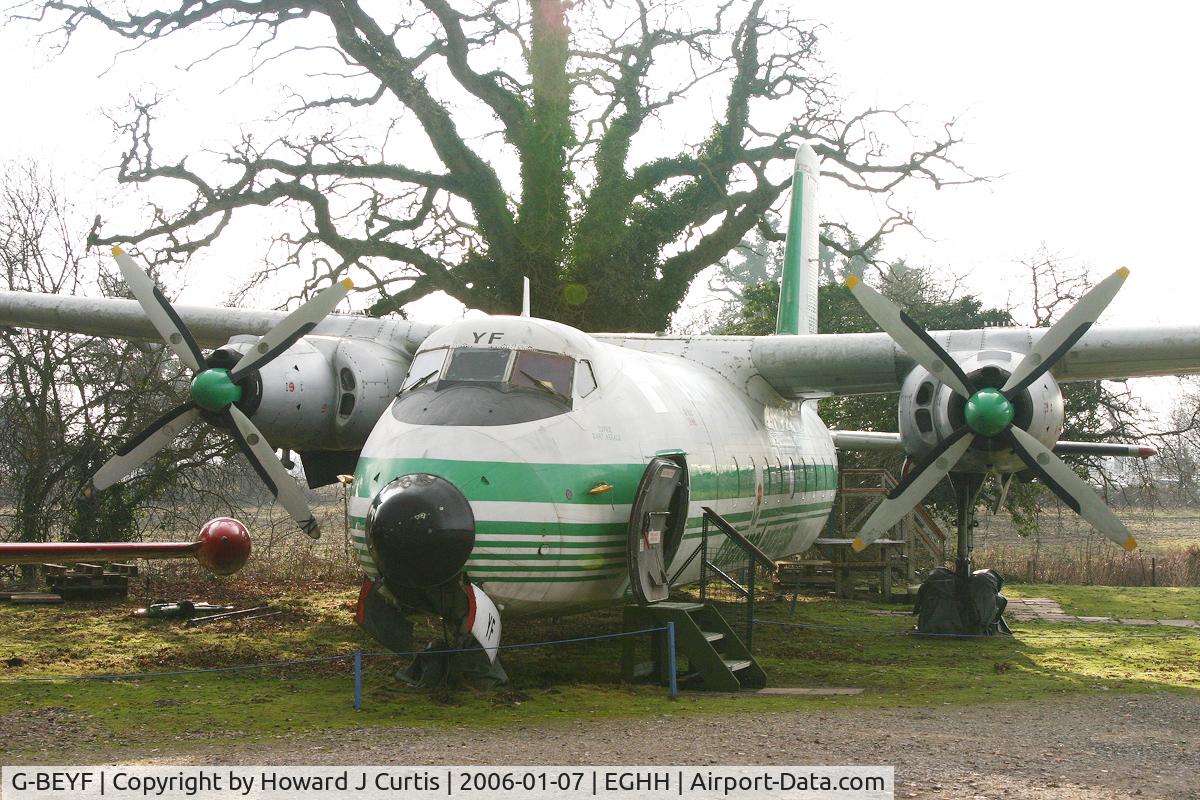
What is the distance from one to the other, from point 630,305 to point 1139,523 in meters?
28.5

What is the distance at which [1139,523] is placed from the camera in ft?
145

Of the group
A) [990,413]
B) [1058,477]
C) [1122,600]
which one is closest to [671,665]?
[990,413]

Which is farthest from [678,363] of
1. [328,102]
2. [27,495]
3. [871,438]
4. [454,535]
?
[328,102]

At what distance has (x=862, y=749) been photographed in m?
6.74

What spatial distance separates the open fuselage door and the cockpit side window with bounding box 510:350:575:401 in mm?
1007

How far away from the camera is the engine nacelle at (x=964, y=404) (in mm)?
11031

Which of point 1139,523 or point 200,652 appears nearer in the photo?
point 200,652

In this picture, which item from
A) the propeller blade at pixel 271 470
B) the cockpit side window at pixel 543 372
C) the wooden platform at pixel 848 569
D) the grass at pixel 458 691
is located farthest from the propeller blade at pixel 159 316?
the wooden platform at pixel 848 569

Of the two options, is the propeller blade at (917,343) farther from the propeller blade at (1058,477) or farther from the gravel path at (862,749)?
the gravel path at (862,749)

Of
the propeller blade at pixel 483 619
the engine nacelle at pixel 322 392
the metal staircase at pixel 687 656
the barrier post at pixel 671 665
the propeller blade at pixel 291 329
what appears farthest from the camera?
the engine nacelle at pixel 322 392

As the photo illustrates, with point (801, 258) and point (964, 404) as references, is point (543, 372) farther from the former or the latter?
point (801, 258)

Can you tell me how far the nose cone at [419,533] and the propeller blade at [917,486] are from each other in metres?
4.94

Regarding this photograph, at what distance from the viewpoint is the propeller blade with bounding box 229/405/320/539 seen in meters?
11.5

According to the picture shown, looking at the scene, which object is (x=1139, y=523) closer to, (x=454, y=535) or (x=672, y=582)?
(x=672, y=582)
